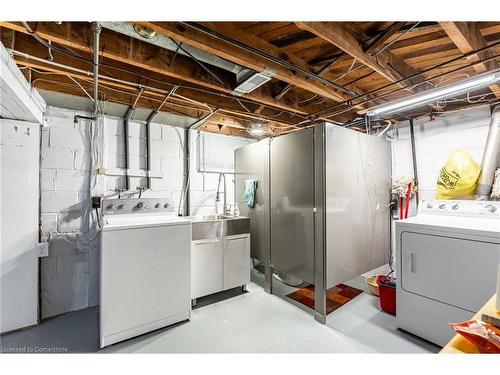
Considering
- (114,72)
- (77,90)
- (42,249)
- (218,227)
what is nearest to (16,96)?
(77,90)

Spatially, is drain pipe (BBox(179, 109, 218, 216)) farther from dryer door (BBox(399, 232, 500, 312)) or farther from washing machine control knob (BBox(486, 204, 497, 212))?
washing machine control knob (BBox(486, 204, 497, 212))

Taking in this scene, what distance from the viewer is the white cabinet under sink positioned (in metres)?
2.55

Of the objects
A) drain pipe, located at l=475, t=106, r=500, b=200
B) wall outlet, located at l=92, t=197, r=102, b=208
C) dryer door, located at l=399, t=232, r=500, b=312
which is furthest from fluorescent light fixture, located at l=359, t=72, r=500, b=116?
wall outlet, located at l=92, t=197, r=102, b=208

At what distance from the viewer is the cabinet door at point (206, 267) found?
8.32 ft

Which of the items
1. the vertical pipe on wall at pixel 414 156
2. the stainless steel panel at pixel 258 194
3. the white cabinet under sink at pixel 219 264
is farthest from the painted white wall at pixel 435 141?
the white cabinet under sink at pixel 219 264

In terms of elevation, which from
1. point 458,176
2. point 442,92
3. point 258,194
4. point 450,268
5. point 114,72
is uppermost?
point 114,72

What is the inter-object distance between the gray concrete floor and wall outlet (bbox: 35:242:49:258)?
0.70 meters

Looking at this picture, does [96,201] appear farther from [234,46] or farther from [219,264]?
[234,46]

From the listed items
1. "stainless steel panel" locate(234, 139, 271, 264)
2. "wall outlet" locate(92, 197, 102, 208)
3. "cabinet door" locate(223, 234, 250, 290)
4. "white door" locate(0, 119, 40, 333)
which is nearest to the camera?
"white door" locate(0, 119, 40, 333)

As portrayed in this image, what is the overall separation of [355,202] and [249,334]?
71.4 inches

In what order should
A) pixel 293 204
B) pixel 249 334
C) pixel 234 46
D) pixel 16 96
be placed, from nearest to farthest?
pixel 234 46, pixel 16 96, pixel 249 334, pixel 293 204

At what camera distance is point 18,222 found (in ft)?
6.91

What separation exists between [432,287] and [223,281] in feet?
7.03

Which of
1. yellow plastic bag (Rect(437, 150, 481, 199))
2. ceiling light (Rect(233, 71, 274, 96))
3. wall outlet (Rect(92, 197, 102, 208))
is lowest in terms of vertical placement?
wall outlet (Rect(92, 197, 102, 208))
